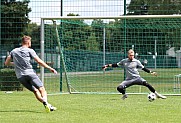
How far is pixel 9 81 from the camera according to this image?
69.1 ft

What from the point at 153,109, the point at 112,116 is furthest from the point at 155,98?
the point at 112,116

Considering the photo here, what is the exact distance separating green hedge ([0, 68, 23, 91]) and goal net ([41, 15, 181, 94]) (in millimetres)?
1286

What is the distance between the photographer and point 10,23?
22.3 meters

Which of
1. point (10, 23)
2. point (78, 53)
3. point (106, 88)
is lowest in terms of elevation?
point (106, 88)

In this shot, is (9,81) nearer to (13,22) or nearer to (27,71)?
(13,22)

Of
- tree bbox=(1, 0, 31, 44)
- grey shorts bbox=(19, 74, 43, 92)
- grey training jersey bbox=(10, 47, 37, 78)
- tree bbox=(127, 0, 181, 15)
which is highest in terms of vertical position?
tree bbox=(127, 0, 181, 15)

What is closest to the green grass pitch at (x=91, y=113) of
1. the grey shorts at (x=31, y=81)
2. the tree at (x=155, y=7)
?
the grey shorts at (x=31, y=81)

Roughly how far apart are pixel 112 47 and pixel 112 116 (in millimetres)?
12193

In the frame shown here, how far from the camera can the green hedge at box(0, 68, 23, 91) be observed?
21.0 m

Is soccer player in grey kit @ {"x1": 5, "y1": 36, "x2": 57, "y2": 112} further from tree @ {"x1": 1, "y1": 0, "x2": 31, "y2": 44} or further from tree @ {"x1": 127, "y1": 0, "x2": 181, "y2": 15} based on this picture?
tree @ {"x1": 127, "y1": 0, "x2": 181, "y2": 15}

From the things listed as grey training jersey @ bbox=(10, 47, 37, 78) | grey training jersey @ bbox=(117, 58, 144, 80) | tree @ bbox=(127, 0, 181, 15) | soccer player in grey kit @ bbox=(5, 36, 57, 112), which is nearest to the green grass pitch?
soccer player in grey kit @ bbox=(5, 36, 57, 112)

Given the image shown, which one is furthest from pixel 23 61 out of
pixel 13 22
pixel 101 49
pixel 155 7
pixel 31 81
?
pixel 155 7

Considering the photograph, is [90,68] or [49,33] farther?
[90,68]

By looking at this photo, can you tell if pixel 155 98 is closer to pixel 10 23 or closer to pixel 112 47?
pixel 112 47
